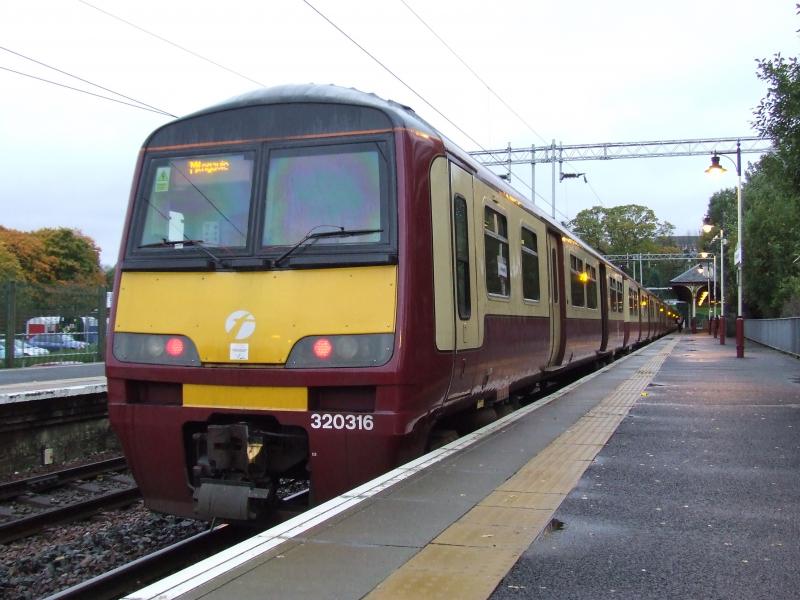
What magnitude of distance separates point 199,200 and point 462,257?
7.04 ft

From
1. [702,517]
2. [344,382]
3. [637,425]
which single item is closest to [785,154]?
[637,425]

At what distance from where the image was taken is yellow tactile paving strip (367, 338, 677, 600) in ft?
11.1

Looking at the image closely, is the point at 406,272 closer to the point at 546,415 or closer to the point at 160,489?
the point at 160,489

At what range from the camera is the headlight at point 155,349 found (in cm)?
529

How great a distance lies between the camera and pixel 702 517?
4625mm

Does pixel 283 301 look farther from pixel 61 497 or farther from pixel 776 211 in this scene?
pixel 776 211

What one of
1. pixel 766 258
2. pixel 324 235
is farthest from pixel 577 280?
pixel 766 258

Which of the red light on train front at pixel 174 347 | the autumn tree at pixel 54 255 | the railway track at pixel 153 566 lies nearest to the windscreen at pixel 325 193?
the red light on train front at pixel 174 347

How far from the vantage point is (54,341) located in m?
22.0

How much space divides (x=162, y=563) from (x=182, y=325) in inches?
67.0

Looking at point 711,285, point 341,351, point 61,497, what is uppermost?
point 711,285

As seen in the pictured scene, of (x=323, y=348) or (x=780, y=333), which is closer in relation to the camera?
(x=323, y=348)

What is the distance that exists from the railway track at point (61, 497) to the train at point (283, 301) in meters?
1.81

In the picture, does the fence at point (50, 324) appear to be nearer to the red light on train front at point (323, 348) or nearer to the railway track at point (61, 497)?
the railway track at point (61, 497)
